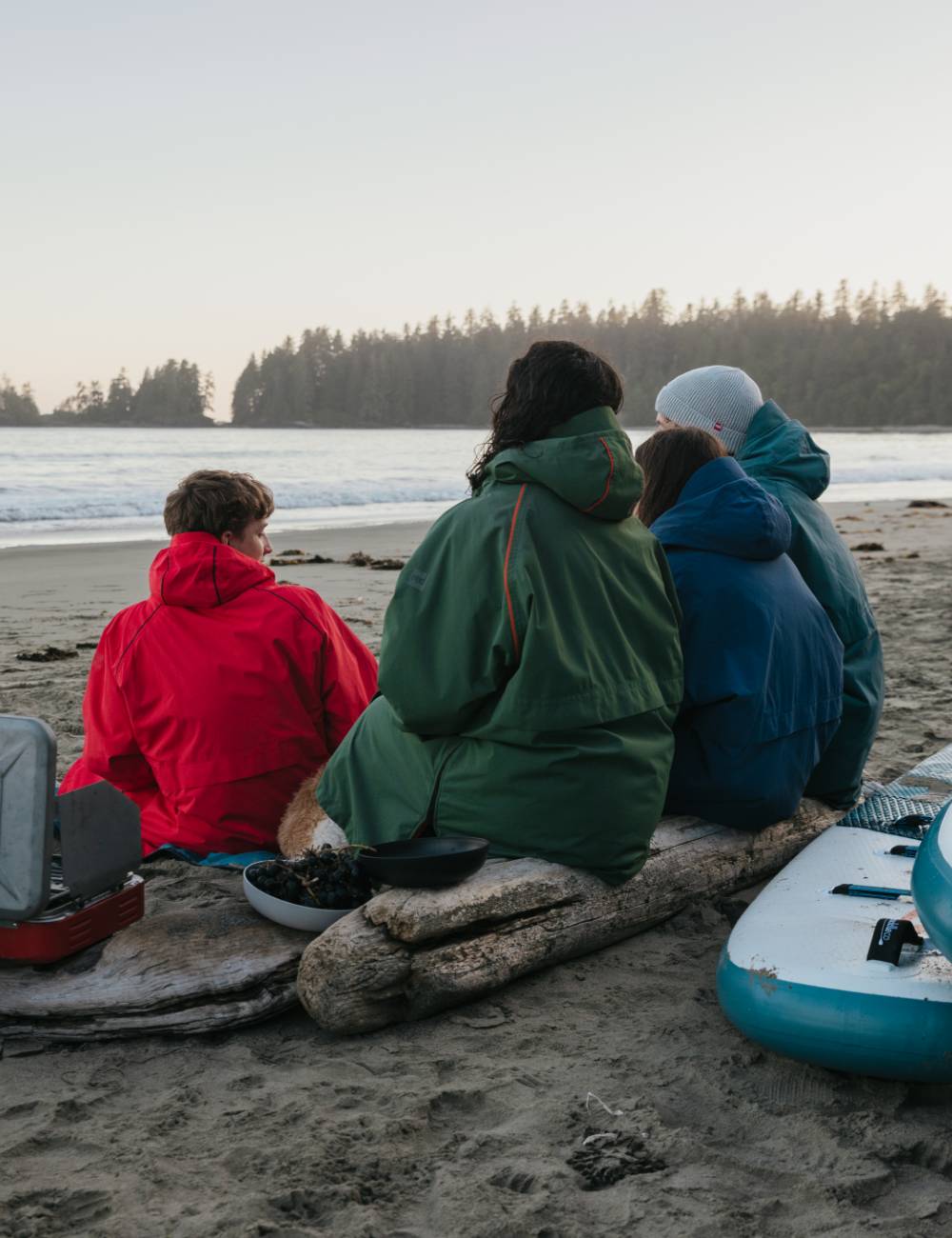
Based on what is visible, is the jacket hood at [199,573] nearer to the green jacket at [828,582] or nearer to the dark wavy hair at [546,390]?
the dark wavy hair at [546,390]

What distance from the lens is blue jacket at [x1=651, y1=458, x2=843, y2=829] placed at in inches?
134

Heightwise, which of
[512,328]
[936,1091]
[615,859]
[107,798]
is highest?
[512,328]

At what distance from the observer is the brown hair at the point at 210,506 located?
3.68 m

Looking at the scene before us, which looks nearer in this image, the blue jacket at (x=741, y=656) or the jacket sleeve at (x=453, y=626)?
the jacket sleeve at (x=453, y=626)

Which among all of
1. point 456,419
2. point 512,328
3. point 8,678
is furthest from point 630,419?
point 8,678

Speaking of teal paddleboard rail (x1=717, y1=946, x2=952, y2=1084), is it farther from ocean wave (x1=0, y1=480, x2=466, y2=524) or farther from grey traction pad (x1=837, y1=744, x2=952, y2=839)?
ocean wave (x1=0, y1=480, x2=466, y2=524)

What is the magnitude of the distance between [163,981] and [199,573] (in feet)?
4.17

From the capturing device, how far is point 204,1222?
205 centimetres

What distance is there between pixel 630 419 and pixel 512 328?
37461mm

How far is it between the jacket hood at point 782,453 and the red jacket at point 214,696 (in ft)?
5.13

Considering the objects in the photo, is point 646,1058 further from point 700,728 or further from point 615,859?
point 700,728

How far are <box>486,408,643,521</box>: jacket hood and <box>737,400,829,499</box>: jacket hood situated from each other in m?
1.19

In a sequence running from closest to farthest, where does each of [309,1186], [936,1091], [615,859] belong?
[309,1186] → [936,1091] → [615,859]

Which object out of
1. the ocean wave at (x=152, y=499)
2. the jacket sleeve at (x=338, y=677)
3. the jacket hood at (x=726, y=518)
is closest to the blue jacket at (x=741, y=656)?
the jacket hood at (x=726, y=518)
